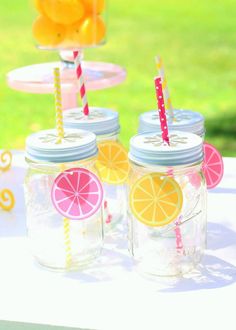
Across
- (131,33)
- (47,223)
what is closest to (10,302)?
(47,223)

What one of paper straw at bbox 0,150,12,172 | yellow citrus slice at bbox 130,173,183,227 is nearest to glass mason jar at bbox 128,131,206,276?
yellow citrus slice at bbox 130,173,183,227

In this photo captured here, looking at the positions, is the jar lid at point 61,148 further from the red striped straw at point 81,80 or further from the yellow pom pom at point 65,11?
the yellow pom pom at point 65,11

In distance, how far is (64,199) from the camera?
2.78 feet

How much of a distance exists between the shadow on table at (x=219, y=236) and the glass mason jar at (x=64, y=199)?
0.17 m

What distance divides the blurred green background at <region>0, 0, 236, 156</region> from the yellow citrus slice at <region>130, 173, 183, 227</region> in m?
2.21

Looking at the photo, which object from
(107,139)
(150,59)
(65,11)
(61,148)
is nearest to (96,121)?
(107,139)

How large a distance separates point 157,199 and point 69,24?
0.68m

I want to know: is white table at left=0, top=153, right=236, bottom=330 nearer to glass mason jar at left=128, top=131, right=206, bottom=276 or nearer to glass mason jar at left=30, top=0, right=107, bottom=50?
glass mason jar at left=128, top=131, right=206, bottom=276

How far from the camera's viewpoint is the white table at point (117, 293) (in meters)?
0.76

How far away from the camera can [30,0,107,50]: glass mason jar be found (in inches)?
53.4

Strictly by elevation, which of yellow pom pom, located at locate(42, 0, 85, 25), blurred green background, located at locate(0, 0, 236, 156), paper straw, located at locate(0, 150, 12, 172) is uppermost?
yellow pom pom, located at locate(42, 0, 85, 25)

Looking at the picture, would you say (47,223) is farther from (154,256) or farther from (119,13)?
(119,13)

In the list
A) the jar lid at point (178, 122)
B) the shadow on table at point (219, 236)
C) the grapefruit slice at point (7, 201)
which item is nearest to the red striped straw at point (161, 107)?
the jar lid at point (178, 122)

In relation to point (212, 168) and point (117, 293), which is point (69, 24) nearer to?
point (212, 168)
